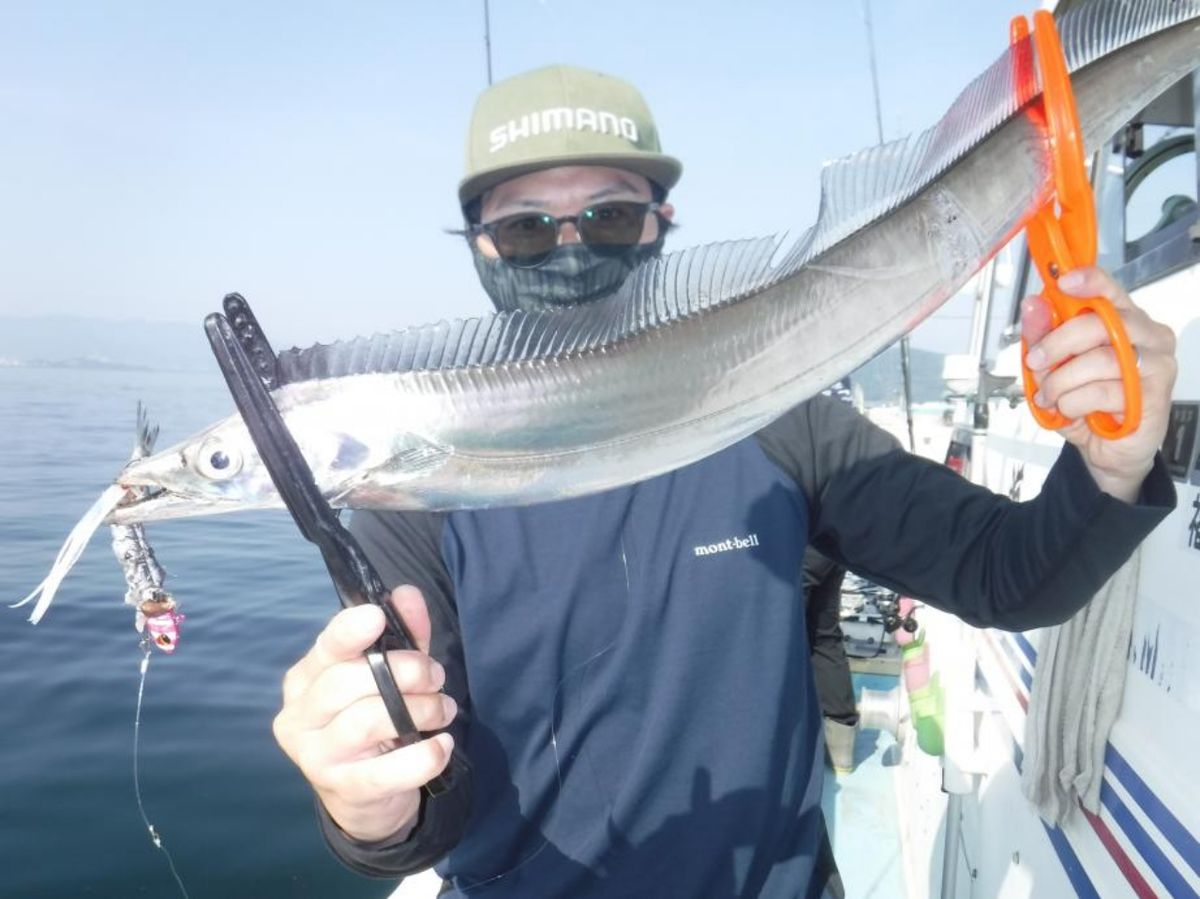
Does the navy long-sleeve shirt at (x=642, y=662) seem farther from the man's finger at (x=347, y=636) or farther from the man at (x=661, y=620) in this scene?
the man's finger at (x=347, y=636)

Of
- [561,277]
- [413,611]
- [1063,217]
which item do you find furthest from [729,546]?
[1063,217]

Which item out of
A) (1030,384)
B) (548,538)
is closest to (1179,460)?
(1030,384)

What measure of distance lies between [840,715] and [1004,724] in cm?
204

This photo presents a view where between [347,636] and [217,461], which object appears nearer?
[347,636]

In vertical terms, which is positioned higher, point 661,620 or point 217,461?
point 217,461

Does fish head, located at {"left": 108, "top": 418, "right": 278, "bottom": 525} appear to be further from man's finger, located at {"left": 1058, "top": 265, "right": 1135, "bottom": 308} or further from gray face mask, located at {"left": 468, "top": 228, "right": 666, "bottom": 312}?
man's finger, located at {"left": 1058, "top": 265, "right": 1135, "bottom": 308}

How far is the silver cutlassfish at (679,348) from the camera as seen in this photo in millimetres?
1512

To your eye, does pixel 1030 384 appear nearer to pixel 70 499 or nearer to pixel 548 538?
pixel 548 538

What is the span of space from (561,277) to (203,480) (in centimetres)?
137

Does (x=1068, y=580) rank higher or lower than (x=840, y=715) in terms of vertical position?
higher

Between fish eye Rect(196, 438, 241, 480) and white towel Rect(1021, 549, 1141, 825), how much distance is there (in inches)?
88.9

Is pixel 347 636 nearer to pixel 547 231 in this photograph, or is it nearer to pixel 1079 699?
pixel 547 231

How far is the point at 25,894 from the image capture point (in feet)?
15.6

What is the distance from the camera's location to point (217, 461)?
1494mm
